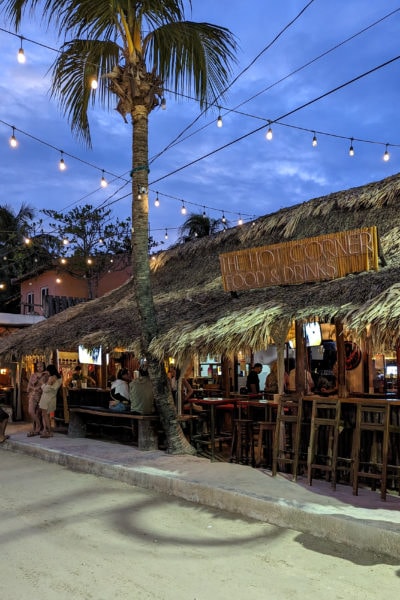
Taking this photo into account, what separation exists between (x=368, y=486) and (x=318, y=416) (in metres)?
1.15

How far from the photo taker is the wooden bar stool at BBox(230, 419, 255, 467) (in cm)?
945

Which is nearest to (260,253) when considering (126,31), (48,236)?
(126,31)

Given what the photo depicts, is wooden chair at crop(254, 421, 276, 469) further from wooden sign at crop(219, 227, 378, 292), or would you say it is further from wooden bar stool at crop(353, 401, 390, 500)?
wooden sign at crop(219, 227, 378, 292)

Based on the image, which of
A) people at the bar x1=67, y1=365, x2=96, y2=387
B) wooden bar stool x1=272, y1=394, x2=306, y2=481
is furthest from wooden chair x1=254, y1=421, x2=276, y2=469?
people at the bar x1=67, y1=365, x2=96, y2=387

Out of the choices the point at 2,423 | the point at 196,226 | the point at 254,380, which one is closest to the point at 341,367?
the point at 254,380

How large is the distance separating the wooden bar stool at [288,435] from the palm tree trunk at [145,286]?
2198 millimetres

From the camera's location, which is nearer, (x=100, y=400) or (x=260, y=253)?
(x=260, y=253)

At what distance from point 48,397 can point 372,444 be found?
7.97 m

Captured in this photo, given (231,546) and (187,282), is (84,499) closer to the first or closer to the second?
(231,546)

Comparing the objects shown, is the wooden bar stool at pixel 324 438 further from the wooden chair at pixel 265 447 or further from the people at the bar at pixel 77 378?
the people at the bar at pixel 77 378

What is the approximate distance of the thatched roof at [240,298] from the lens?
25.5ft

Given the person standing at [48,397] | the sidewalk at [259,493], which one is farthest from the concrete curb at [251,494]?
the person standing at [48,397]

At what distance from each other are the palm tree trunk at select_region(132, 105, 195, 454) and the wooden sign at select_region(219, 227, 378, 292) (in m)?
1.57

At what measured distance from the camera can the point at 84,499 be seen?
777 centimetres
